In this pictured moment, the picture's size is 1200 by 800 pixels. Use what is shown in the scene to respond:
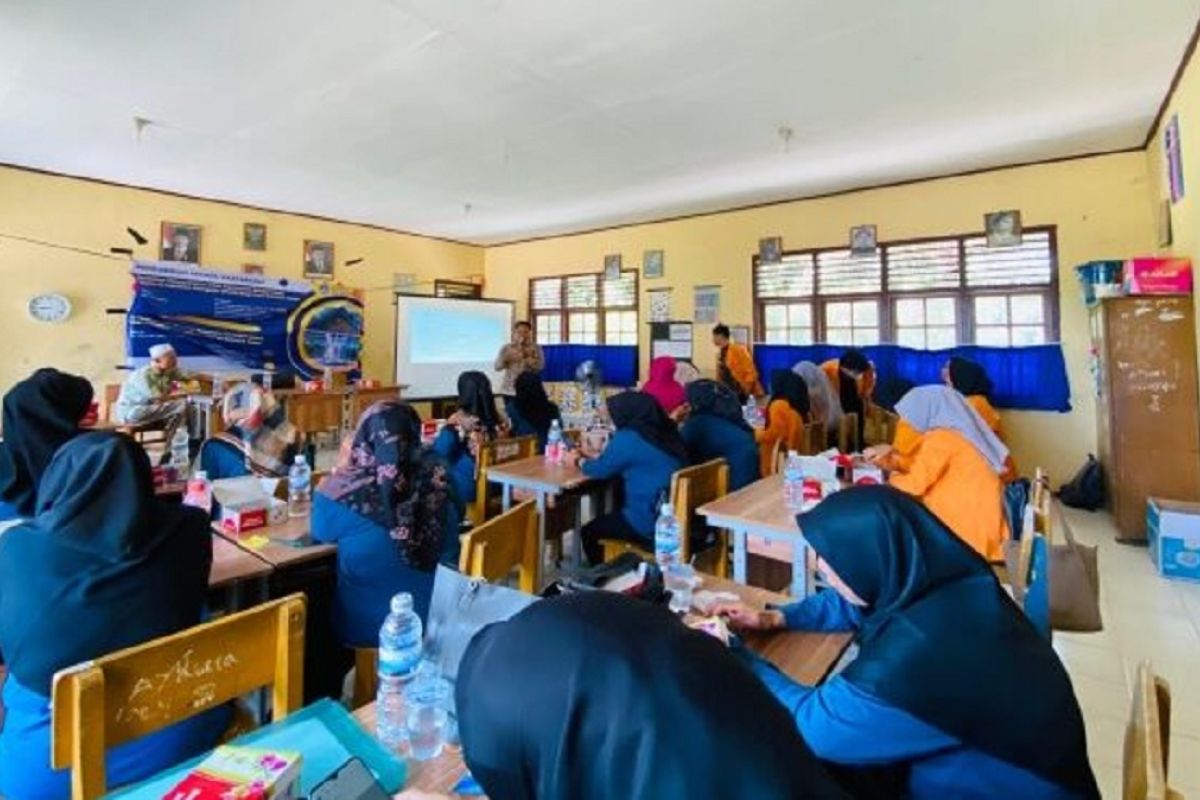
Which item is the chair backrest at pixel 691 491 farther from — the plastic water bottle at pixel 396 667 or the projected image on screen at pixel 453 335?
the projected image on screen at pixel 453 335

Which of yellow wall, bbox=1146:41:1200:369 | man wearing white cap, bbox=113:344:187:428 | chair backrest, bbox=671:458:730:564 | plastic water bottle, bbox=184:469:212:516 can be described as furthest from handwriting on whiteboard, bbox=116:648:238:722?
yellow wall, bbox=1146:41:1200:369

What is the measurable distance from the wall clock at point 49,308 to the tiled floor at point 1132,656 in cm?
824

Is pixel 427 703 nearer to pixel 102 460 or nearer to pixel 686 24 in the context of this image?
pixel 102 460

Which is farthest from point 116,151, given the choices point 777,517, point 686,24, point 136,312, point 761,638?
point 761,638

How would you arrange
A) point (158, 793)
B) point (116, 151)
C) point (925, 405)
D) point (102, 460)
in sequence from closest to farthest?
point (158, 793), point (102, 460), point (925, 405), point (116, 151)

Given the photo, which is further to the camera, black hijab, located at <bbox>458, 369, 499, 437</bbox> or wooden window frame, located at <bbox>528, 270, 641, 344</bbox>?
wooden window frame, located at <bbox>528, 270, 641, 344</bbox>

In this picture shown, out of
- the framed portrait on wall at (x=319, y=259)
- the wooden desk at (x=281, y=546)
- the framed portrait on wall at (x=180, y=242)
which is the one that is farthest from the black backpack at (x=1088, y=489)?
the framed portrait on wall at (x=180, y=242)

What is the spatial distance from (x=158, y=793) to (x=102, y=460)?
0.82 m

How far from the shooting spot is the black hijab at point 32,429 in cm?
238

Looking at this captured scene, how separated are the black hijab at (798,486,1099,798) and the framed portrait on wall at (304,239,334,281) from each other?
26.3ft

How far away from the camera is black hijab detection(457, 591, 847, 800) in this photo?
0.58 m

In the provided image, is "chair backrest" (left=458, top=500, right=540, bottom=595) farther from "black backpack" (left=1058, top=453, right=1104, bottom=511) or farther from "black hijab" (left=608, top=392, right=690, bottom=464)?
"black backpack" (left=1058, top=453, right=1104, bottom=511)

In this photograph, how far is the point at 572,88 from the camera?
4.00 m

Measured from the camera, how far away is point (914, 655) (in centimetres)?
106
